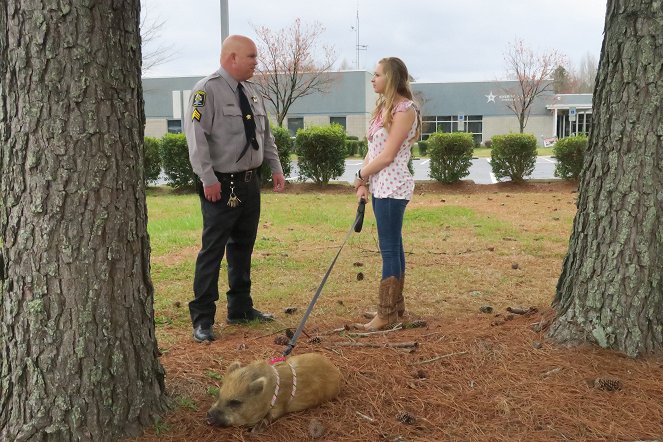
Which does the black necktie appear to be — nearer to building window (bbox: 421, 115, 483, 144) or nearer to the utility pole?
the utility pole

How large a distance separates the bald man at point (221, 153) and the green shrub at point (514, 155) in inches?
463

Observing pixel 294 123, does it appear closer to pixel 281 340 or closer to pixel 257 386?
pixel 281 340

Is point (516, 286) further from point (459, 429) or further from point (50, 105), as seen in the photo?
→ point (50, 105)

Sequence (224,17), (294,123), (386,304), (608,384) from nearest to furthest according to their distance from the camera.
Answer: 1. (608,384)
2. (386,304)
3. (224,17)
4. (294,123)

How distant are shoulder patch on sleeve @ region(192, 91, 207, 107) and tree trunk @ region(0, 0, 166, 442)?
1334 millimetres

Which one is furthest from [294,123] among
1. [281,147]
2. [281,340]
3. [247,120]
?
[281,340]

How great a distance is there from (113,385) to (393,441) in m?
1.31

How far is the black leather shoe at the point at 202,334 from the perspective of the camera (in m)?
4.24

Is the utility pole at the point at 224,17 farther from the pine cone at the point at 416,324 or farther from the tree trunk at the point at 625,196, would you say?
the tree trunk at the point at 625,196

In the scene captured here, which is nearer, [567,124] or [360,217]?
[360,217]

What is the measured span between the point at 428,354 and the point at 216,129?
2.09m

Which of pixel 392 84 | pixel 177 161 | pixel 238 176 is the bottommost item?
pixel 238 176

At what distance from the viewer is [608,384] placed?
3.17 m

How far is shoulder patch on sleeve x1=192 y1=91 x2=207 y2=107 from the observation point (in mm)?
4078
